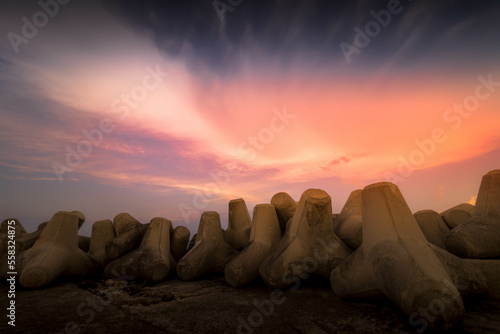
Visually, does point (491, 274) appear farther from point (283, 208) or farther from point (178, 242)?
point (178, 242)

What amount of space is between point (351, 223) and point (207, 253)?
2.20 m

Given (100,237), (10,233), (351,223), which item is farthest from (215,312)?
(10,233)

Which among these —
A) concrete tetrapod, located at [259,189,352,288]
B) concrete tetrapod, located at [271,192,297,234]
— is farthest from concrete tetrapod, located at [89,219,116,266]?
concrete tetrapod, located at [259,189,352,288]

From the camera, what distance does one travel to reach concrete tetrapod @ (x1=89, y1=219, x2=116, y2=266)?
17.1ft

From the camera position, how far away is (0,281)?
3791 millimetres

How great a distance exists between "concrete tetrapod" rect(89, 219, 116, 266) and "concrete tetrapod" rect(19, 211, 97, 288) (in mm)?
662

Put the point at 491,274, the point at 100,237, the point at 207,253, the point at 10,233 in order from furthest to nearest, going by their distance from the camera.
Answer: the point at 10,233
the point at 100,237
the point at 207,253
the point at 491,274

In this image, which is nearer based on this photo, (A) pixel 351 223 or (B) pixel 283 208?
(A) pixel 351 223

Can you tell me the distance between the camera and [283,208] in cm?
480

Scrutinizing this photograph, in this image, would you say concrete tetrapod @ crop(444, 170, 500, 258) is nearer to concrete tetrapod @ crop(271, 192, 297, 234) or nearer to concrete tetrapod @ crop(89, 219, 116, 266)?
concrete tetrapod @ crop(271, 192, 297, 234)

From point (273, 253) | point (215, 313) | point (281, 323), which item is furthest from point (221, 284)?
point (281, 323)

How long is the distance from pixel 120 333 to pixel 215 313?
0.80 metres

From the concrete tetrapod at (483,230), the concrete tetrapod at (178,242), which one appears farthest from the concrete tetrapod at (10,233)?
the concrete tetrapod at (483,230)

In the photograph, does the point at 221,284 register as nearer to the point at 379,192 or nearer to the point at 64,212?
the point at 379,192
